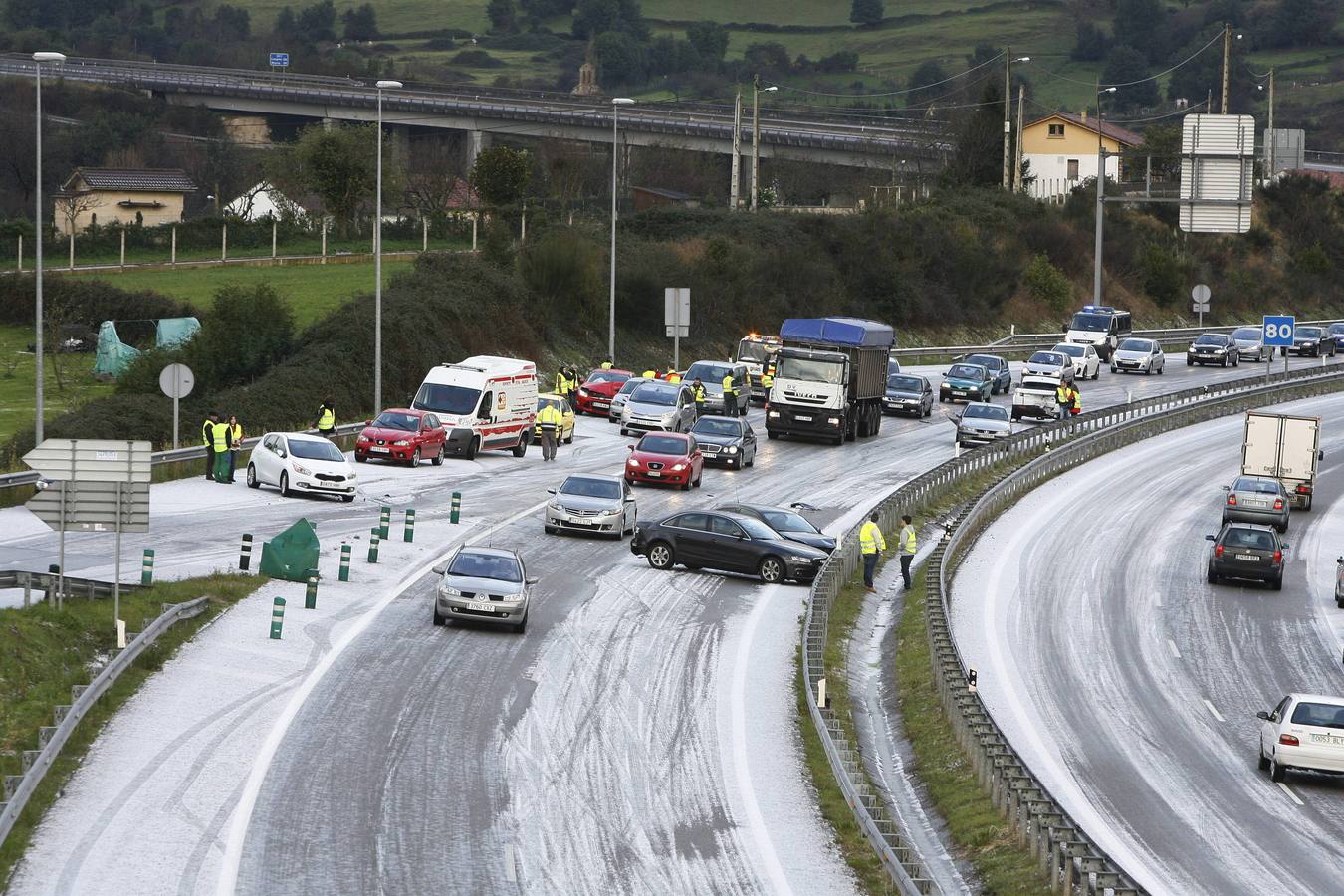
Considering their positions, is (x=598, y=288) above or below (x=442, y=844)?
above

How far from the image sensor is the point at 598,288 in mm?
73375

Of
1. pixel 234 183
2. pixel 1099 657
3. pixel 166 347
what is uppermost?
pixel 234 183

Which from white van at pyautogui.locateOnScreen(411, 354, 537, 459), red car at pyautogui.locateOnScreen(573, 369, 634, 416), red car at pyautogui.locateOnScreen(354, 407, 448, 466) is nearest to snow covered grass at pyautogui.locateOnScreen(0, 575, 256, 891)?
red car at pyautogui.locateOnScreen(354, 407, 448, 466)

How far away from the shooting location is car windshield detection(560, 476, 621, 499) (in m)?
37.8

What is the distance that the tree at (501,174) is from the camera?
293ft

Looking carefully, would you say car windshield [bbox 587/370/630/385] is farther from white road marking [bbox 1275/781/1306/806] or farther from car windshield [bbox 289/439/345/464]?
white road marking [bbox 1275/781/1306/806]

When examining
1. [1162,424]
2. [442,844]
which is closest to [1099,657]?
[442,844]

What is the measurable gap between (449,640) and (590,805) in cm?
824

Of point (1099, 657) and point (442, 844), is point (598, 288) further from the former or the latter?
point (442, 844)

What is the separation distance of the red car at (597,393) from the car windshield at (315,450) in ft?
61.1

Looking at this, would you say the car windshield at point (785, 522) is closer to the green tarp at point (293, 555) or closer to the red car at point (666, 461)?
the red car at point (666, 461)

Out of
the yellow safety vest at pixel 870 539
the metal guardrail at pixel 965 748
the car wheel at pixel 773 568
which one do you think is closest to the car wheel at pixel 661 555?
the car wheel at pixel 773 568

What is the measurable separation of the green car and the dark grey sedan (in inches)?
798

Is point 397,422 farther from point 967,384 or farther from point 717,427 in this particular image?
point 967,384
